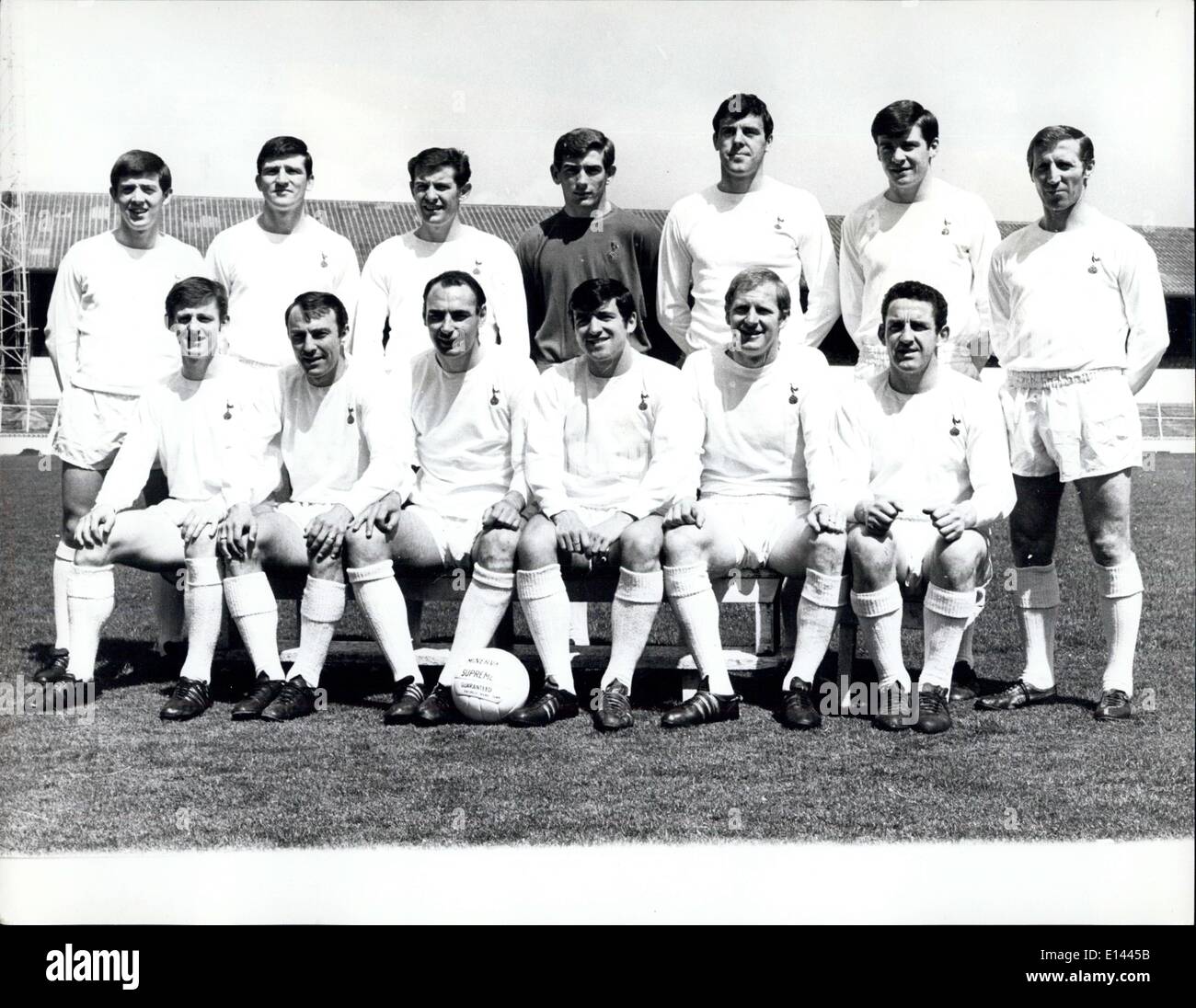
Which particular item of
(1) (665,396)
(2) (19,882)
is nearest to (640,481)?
(1) (665,396)

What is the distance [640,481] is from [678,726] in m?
1.04

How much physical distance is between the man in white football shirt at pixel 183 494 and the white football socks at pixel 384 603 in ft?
1.57

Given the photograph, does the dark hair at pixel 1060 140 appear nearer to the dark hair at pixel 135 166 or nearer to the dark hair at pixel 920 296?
the dark hair at pixel 920 296

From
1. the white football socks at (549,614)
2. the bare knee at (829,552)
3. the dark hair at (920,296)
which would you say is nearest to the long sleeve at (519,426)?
the white football socks at (549,614)

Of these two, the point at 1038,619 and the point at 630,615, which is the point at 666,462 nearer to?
the point at 630,615

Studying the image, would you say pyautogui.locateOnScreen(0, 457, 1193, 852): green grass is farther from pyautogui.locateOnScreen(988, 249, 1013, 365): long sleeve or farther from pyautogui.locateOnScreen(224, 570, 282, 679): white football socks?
pyautogui.locateOnScreen(988, 249, 1013, 365): long sleeve

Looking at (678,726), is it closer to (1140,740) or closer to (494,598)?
(494,598)

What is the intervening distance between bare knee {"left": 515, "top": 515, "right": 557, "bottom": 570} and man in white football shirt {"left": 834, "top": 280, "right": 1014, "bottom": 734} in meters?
1.20

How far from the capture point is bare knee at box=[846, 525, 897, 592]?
5273 millimetres

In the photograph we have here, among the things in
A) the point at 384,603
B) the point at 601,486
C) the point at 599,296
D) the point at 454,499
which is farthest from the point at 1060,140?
the point at 384,603

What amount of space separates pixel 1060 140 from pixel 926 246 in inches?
27.2

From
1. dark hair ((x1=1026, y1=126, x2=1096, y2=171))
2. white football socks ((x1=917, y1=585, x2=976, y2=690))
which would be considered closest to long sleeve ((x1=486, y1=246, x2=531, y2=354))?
white football socks ((x1=917, y1=585, x2=976, y2=690))

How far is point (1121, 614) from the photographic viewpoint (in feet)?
18.1
